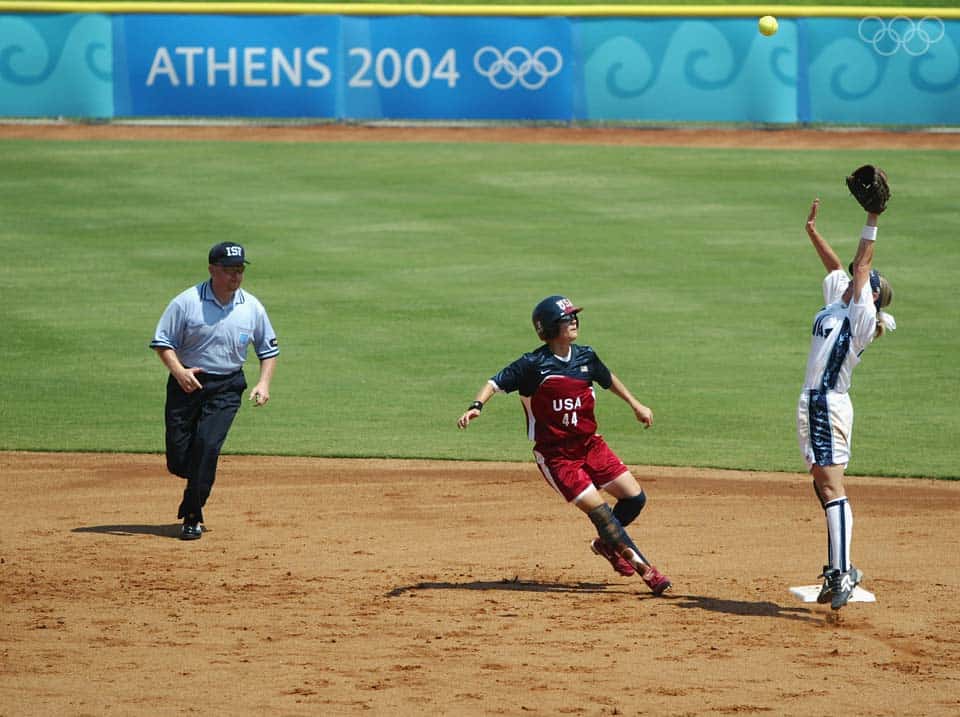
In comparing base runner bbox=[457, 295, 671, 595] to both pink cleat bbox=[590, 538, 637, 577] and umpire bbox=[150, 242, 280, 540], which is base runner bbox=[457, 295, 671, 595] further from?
umpire bbox=[150, 242, 280, 540]

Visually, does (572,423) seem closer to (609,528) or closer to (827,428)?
(609,528)

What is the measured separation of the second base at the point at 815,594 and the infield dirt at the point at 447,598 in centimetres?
6

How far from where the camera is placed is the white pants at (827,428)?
7820 millimetres

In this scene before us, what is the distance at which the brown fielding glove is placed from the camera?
768 centimetres

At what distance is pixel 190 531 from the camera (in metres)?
9.52

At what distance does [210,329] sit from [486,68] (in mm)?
14487

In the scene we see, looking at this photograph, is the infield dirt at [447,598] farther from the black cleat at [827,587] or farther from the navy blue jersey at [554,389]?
the navy blue jersey at [554,389]

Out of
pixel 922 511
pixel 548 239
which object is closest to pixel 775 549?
pixel 922 511

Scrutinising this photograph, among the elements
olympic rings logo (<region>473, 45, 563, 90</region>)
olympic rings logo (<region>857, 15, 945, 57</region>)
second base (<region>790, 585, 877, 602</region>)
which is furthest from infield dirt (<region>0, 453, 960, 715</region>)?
olympic rings logo (<region>857, 15, 945, 57</region>)

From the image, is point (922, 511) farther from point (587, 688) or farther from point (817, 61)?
point (817, 61)

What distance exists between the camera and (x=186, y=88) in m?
23.5

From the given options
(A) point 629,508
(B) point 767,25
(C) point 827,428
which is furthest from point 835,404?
(B) point 767,25

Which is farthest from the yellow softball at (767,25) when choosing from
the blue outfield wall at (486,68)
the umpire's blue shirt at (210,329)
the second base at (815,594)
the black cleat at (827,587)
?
the black cleat at (827,587)

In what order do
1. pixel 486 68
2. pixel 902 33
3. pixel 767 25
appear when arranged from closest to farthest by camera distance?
pixel 767 25 → pixel 902 33 → pixel 486 68
